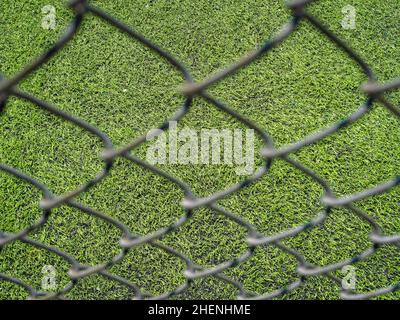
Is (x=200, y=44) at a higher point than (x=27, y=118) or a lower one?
higher

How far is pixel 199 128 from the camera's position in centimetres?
223

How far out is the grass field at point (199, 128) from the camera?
1.96 metres

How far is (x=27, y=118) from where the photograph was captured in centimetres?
225

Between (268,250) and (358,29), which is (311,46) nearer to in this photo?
(358,29)

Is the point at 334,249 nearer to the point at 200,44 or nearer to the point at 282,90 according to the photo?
the point at 282,90

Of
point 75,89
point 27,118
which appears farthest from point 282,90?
point 27,118

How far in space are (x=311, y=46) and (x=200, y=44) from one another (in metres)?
0.54

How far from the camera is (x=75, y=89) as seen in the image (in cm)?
235

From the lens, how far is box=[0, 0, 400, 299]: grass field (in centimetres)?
196
